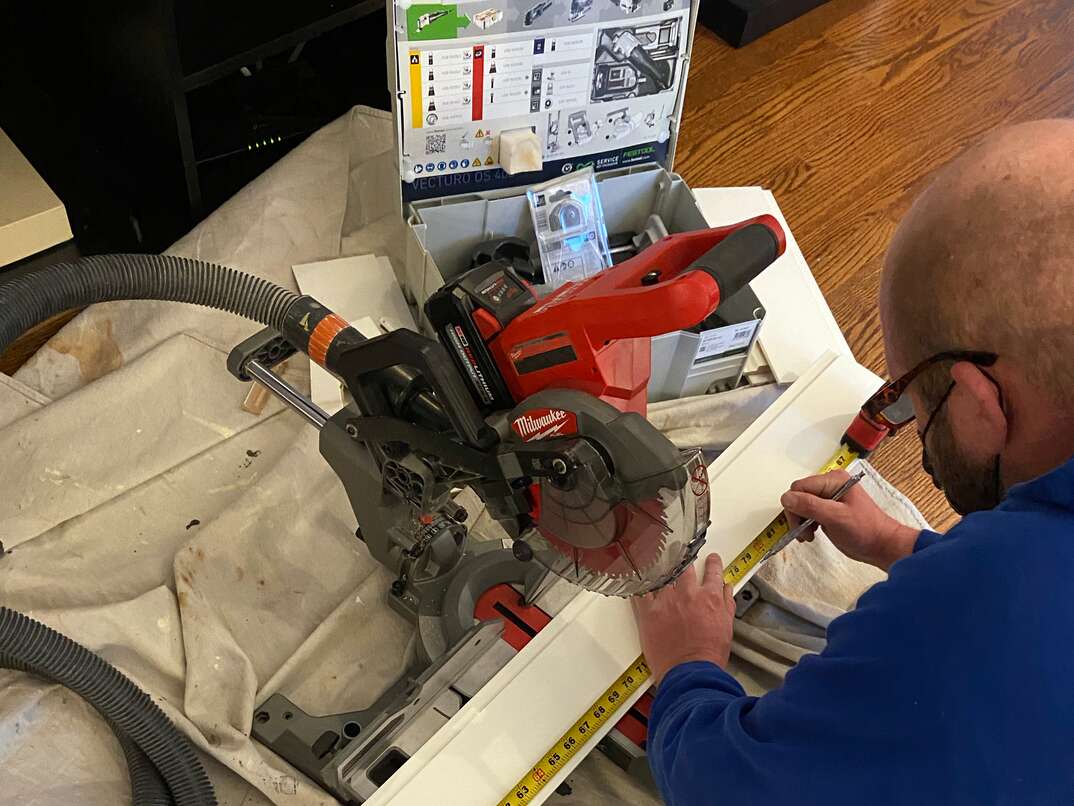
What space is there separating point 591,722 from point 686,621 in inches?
6.1

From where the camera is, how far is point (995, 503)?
95cm

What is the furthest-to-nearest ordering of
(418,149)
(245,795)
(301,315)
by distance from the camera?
(418,149), (245,795), (301,315)

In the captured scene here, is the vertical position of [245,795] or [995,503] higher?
[995,503]

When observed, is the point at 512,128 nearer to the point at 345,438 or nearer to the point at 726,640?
the point at 345,438

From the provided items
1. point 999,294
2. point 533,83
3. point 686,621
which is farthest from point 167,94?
point 999,294

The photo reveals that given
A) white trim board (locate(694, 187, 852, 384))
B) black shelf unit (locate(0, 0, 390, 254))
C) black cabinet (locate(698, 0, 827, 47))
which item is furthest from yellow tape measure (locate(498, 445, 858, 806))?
black cabinet (locate(698, 0, 827, 47))

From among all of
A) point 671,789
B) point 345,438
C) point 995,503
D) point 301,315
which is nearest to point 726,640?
point 671,789

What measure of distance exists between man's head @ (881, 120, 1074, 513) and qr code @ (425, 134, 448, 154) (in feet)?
2.53

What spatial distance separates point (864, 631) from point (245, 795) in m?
0.79

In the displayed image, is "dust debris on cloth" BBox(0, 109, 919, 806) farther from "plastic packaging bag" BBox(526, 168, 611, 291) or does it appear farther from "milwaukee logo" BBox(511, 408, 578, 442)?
"milwaukee logo" BBox(511, 408, 578, 442)

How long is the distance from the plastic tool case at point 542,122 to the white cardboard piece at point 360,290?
0.13ft

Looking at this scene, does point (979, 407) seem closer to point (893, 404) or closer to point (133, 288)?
point (893, 404)

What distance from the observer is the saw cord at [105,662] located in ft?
3.68

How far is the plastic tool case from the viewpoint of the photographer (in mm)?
1407
